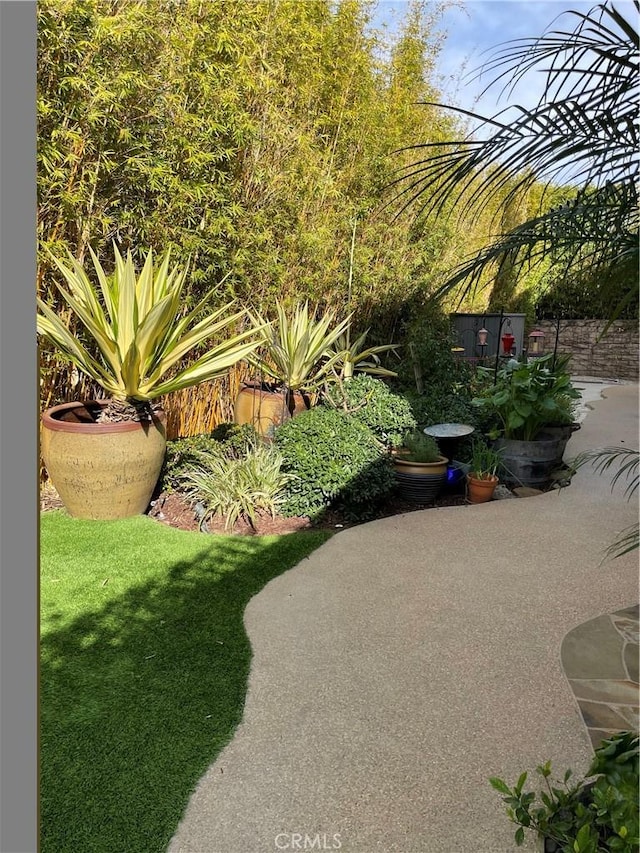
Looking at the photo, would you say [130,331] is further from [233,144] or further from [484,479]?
[484,479]

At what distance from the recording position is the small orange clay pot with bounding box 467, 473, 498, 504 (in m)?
3.96

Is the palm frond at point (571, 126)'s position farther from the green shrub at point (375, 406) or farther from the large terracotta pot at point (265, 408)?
the large terracotta pot at point (265, 408)

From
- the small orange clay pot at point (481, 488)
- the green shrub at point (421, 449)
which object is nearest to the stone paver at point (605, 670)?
the small orange clay pot at point (481, 488)

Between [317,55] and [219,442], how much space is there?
3037 mm

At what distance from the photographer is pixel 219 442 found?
14.2 feet

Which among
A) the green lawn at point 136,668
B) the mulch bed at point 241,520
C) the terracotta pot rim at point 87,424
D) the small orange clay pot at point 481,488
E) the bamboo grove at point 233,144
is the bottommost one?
the green lawn at point 136,668

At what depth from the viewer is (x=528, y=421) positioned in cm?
440

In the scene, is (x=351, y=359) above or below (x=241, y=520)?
above

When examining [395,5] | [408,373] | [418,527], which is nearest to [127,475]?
[418,527]

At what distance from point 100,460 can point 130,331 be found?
0.73 metres

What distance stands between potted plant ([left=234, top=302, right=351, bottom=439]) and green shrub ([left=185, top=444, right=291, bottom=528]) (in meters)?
0.61

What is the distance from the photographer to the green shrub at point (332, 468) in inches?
147

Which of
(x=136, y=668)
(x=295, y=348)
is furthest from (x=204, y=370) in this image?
(x=136, y=668)
